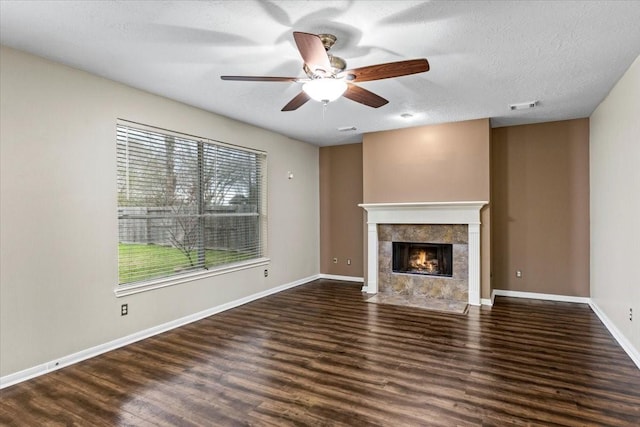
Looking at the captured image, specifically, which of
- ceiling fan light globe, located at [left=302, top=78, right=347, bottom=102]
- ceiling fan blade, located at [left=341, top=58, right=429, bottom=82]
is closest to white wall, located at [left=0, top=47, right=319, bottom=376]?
ceiling fan light globe, located at [left=302, top=78, right=347, bottom=102]

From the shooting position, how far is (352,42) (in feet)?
8.96

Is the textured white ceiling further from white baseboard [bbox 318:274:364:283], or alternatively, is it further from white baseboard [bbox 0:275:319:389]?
white baseboard [bbox 318:274:364:283]

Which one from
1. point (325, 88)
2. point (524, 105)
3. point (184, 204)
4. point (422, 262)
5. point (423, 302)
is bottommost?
point (423, 302)

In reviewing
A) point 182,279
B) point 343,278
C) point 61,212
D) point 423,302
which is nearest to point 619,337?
point 423,302

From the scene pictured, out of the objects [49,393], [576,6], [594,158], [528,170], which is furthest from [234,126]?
[594,158]

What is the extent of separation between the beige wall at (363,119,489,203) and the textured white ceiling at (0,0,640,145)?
3.47 ft

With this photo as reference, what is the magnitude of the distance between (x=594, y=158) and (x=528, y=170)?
85cm

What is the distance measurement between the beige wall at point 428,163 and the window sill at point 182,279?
2.19m

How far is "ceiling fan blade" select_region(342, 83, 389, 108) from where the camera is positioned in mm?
2920

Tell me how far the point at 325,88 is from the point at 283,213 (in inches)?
144

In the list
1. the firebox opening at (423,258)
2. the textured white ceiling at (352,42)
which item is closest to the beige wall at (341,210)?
the firebox opening at (423,258)

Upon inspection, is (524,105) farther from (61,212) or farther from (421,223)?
(61,212)

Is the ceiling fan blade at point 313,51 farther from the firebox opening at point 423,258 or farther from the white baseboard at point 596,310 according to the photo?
the firebox opening at point 423,258

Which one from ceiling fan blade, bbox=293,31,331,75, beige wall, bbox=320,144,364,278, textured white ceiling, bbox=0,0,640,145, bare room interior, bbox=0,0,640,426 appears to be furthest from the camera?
beige wall, bbox=320,144,364,278
